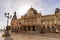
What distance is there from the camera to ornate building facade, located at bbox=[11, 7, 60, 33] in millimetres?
32838

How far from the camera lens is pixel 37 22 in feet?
124

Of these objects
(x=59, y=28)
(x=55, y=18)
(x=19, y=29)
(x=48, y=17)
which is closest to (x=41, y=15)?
(x=48, y=17)

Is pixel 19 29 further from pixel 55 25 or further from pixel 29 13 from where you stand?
pixel 55 25

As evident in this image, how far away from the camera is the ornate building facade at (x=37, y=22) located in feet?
108

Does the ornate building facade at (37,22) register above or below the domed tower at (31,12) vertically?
below

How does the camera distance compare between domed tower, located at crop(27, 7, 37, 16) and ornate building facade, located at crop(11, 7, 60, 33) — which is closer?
ornate building facade, located at crop(11, 7, 60, 33)

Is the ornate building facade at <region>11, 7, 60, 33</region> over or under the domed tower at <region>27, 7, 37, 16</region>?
under

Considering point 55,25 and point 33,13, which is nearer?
point 55,25

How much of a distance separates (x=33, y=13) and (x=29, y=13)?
183cm

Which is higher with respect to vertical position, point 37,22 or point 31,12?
point 31,12

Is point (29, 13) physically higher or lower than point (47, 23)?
higher

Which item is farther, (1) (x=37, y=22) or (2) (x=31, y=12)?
(2) (x=31, y=12)

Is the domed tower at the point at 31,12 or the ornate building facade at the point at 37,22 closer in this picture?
the ornate building facade at the point at 37,22

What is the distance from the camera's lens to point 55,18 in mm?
32781
